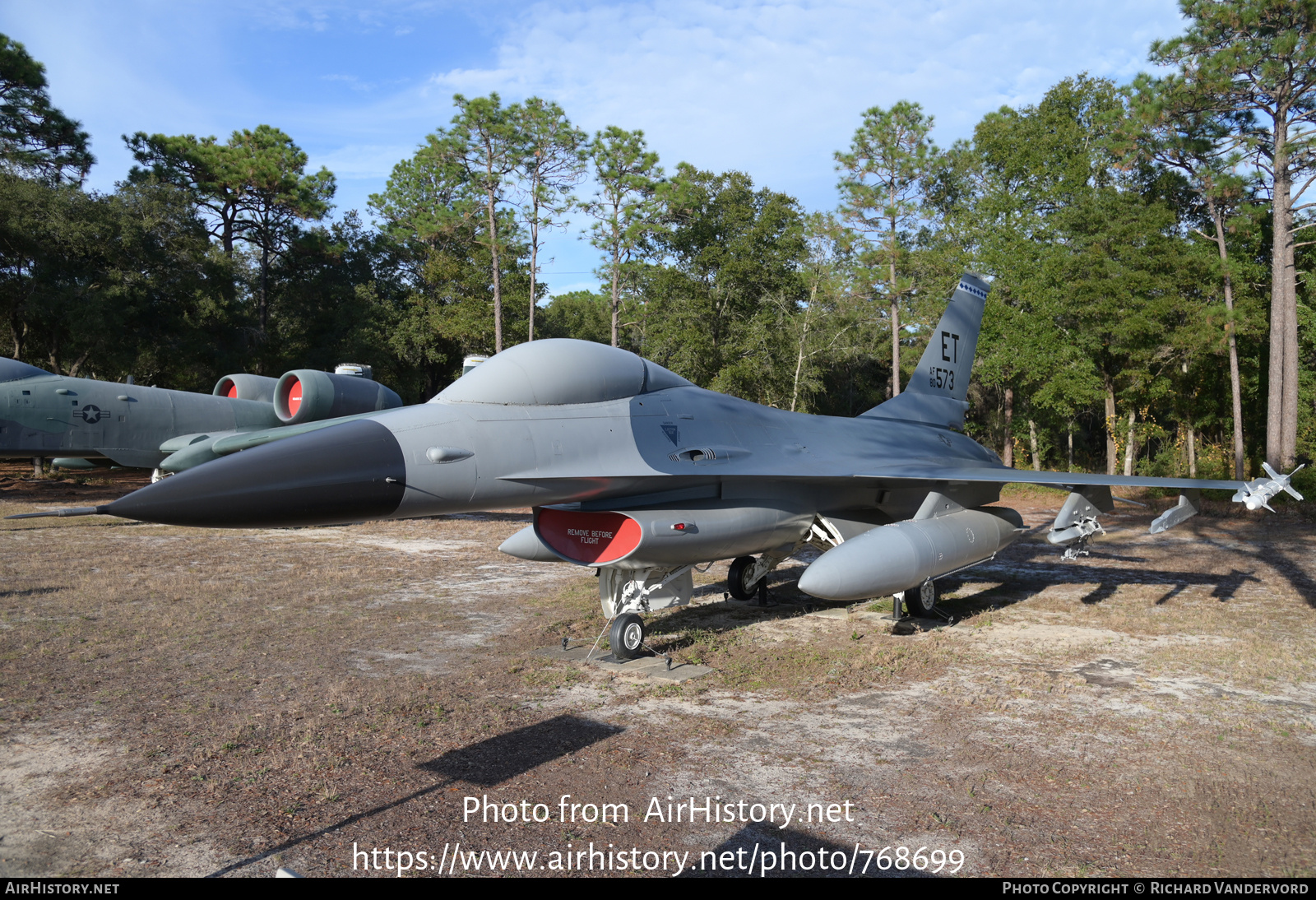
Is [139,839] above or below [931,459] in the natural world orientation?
below

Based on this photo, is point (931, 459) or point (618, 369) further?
point (931, 459)

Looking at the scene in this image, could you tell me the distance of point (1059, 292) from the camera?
78.0 feet

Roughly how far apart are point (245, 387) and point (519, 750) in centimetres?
1624

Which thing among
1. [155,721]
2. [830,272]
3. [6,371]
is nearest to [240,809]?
[155,721]

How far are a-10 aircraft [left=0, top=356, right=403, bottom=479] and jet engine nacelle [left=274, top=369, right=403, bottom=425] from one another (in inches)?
0.6

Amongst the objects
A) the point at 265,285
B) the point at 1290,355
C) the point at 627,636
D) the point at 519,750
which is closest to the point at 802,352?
the point at 1290,355

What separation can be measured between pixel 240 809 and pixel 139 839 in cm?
43

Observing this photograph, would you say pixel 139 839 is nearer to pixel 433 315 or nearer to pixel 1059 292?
pixel 1059 292

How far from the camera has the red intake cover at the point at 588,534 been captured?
20.6 ft

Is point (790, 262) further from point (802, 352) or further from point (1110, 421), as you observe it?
point (1110, 421)

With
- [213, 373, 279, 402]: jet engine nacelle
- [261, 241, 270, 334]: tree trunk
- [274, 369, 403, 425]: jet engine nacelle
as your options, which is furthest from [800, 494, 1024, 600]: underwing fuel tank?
[261, 241, 270, 334]: tree trunk

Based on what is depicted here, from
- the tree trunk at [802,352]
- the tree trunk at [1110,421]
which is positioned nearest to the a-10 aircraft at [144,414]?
the tree trunk at [802,352]

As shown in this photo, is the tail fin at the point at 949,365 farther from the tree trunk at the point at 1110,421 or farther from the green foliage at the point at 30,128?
the green foliage at the point at 30,128

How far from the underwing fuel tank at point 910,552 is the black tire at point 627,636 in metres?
1.47
